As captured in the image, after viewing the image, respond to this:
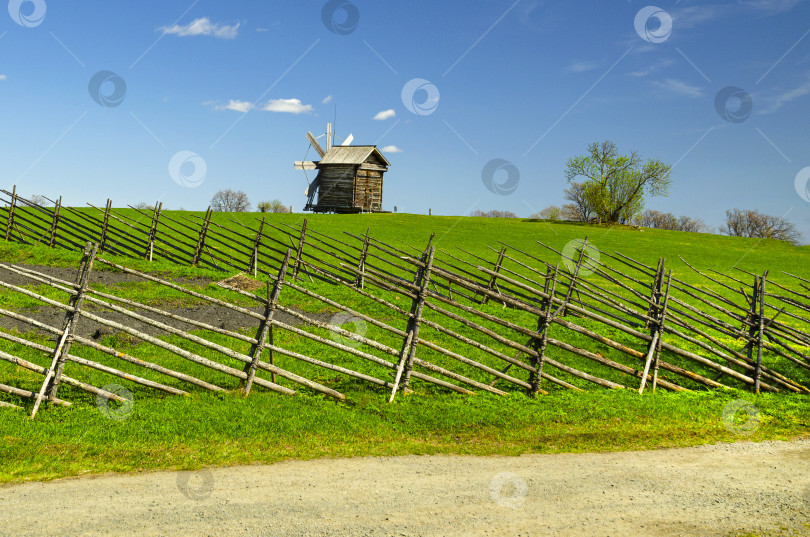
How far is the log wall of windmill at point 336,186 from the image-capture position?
140 feet

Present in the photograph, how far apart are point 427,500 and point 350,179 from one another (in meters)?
39.6

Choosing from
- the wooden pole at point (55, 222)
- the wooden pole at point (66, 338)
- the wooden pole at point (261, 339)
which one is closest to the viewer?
the wooden pole at point (66, 338)

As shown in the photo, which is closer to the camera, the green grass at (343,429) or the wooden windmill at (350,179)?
the green grass at (343,429)

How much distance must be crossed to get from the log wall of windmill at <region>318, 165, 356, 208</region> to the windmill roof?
524mm

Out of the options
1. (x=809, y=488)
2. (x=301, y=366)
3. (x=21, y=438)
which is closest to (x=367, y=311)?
(x=301, y=366)

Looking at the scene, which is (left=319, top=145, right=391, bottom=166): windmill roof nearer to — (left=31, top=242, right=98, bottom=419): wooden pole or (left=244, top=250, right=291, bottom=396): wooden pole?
(left=244, top=250, right=291, bottom=396): wooden pole

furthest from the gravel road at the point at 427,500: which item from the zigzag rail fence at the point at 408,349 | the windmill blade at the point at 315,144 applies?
the windmill blade at the point at 315,144

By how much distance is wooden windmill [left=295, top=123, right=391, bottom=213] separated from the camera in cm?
4256

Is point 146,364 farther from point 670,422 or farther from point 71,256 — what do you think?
point 71,256

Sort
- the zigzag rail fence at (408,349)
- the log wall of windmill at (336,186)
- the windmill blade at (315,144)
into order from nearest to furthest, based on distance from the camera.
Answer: the zigzag rail fence at (408,349) → the log wall of windmill at (336,186) → the windmill blade at (315,144)

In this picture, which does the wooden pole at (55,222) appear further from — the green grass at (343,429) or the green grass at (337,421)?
the green grass at (343,429)

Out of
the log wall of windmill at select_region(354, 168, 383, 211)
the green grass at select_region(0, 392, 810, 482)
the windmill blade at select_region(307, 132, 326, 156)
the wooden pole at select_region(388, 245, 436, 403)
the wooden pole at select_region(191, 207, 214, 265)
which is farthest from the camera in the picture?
the windmill blade at select_region(307, 132, 326, 156)

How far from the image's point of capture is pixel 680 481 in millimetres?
5105

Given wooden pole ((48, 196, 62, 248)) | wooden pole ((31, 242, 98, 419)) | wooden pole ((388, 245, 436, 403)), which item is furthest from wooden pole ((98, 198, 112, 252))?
wooden pole ((388, 245, 436, 403))
